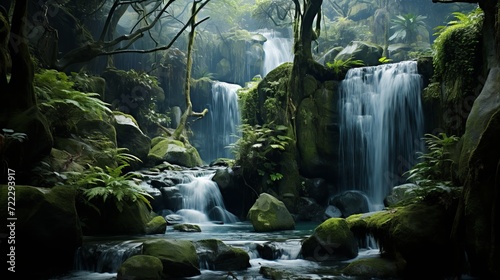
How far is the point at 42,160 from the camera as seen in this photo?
28.0 ft

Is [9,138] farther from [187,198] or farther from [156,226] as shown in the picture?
[187,198]

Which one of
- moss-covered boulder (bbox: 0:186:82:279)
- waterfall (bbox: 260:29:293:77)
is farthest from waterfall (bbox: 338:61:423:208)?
waterfall (bbox: 260:29:293:77)

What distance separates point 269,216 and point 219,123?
1463 centimetres

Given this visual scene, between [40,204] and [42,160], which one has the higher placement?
[42,160]

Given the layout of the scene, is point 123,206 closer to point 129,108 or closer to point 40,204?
point 40,204

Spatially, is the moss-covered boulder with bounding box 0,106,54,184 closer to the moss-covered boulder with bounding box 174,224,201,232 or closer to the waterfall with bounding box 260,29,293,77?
the moss-covered boulder with bounding box 174,224,201,232

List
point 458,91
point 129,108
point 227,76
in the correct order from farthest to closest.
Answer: point 227,76 < point 129,108 < point 458,91

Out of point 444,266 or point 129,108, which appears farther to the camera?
point 129,108

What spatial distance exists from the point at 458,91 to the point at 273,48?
2215 cm

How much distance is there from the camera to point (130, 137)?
611 inches

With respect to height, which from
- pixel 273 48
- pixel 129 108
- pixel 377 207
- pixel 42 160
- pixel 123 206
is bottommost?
pixel 377 207

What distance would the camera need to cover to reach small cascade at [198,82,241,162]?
24672 millimetres

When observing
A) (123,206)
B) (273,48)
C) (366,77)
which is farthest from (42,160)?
(273,48)

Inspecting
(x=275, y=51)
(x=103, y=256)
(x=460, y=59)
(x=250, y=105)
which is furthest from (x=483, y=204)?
(x=275, y=51)
